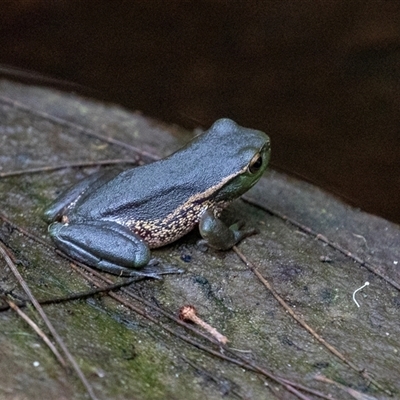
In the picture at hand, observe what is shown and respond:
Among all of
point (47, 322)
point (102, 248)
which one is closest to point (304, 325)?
point (102, 248)

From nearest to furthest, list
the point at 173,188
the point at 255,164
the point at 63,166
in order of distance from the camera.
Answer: the point at 173,188 < the point at 255,164 < the point at 63,166

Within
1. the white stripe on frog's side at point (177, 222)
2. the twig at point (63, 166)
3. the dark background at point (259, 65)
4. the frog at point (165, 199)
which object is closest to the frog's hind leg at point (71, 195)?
the frog at point (165, 199)

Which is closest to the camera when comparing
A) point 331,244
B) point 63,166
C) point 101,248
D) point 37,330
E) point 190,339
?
point 37,330

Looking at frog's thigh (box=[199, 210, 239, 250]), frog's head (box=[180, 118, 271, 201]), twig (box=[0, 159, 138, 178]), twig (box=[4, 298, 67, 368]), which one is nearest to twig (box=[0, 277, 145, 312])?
twig (box=[4, 298, 67, 368])

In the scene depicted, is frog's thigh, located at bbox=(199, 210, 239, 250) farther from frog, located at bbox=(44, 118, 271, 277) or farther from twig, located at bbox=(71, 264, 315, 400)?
twig, located at bbox=(71, 264, 315, 400)

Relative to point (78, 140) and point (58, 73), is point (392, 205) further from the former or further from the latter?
point (58, 73)

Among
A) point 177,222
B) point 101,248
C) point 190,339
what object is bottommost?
point 190,339

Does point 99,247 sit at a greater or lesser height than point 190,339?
greater

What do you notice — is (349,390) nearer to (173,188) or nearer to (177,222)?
(177,222)
